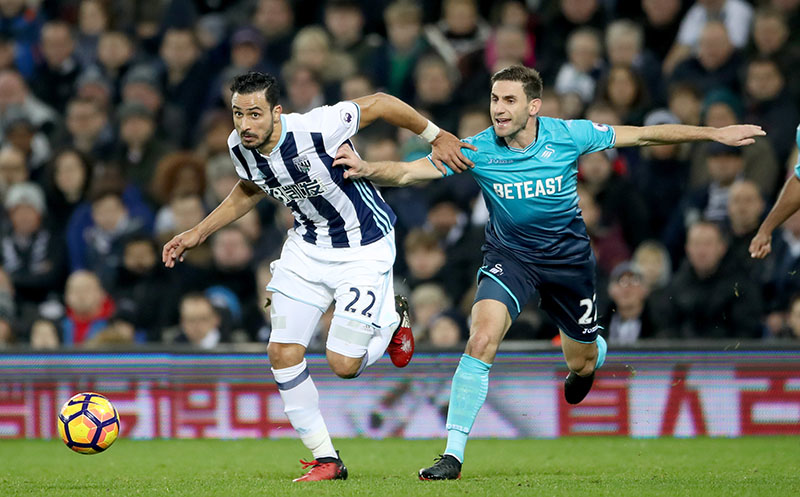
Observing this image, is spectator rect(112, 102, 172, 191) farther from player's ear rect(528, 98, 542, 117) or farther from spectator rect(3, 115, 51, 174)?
player's ear rect(528, 98, 542, 117)

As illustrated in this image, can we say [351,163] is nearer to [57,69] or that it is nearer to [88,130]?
[88,130]

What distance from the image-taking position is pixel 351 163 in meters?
7.61

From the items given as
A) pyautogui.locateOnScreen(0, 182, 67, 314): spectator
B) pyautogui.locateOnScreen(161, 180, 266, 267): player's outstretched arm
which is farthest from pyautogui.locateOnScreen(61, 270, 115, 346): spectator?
pyautogui.locateOnScreen(161, 180, 266, 267): player's outstretched arm

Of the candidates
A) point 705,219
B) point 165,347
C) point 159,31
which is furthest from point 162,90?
point 705,219

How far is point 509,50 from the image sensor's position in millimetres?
13086

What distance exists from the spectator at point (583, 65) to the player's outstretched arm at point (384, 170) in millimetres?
5416

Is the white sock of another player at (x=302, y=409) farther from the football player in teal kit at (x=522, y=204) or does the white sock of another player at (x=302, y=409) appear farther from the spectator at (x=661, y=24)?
the spectator at (x=661, y=24)

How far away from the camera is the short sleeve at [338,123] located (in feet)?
25.5

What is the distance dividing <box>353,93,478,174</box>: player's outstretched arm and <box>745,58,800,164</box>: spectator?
4.99 metres

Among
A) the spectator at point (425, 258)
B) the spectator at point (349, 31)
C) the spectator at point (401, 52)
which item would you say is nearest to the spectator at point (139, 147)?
the spectator at point (349, 31)

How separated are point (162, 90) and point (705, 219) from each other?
7.03m

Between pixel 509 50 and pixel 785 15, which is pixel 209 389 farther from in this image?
pixel 785 15

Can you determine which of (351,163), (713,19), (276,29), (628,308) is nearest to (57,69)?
(276,29)

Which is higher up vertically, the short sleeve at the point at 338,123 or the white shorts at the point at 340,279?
the short sleeve at the point at 338,123
